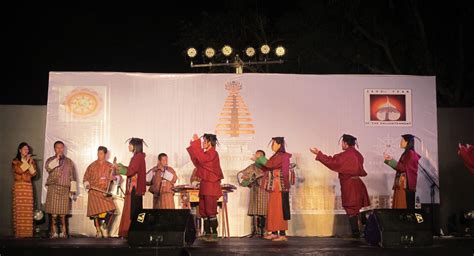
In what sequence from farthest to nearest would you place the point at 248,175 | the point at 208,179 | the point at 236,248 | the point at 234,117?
the point at 234,117 → the point at 248,175 → the point at 208,179 → the point at 236,248

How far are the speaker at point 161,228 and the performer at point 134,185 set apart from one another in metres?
1.14

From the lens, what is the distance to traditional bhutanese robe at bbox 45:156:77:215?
994cm

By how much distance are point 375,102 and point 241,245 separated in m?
3.47

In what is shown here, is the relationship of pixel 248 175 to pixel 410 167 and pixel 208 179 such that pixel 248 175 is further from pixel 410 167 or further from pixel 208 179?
pixel 410 167

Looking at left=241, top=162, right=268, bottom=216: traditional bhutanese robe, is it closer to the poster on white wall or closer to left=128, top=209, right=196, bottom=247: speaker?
left=128, top=209, right=196, bottom=247: speaker

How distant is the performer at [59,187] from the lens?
9945 millimetres

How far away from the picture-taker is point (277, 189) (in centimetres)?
935

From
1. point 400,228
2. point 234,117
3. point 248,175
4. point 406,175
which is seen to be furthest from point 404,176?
point 234,117

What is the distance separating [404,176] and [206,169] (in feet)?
10.4

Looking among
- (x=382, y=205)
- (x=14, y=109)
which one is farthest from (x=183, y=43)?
(x=382, y=205)

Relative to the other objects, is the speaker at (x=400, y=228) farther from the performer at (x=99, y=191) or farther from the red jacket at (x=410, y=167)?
the performer at (x=99, y=191)

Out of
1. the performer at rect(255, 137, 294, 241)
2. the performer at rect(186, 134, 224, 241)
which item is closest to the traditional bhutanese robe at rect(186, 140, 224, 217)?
the performer at rect(186, 134, 224, 241)

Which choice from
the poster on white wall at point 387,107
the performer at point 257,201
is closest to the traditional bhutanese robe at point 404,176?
the poster on white wall at point 387,107

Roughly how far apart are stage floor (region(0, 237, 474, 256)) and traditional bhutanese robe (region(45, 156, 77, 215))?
2.34 ft
